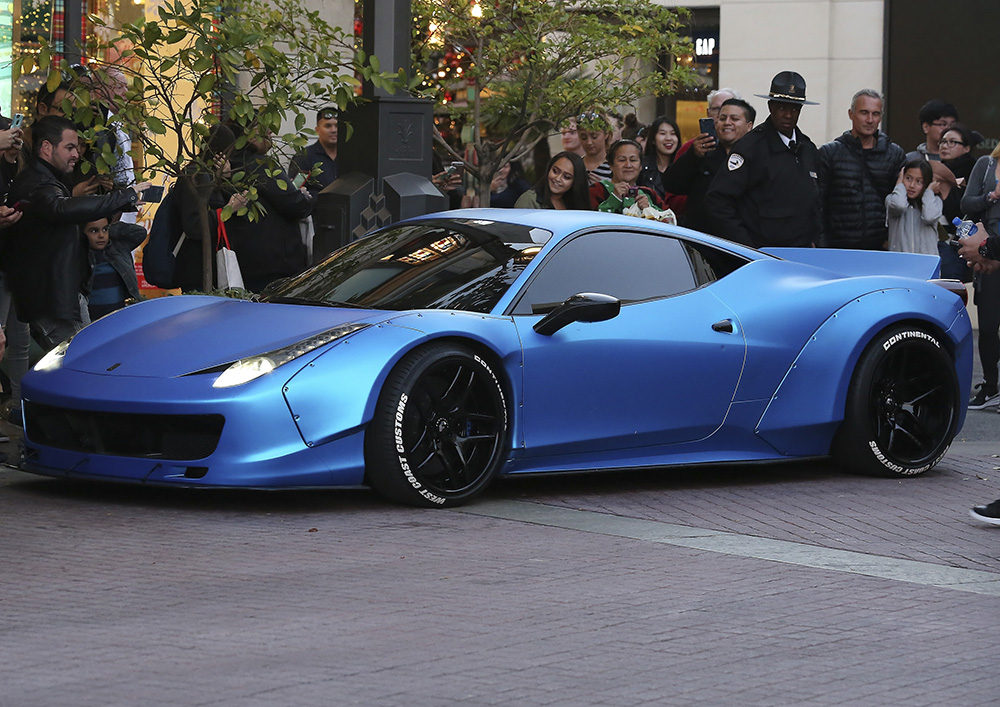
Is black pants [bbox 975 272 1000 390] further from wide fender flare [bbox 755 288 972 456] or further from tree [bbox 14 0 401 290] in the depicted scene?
tree [bbox 14 0 401 290]

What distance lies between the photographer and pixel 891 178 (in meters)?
13.2

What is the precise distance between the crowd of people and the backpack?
0.20ft

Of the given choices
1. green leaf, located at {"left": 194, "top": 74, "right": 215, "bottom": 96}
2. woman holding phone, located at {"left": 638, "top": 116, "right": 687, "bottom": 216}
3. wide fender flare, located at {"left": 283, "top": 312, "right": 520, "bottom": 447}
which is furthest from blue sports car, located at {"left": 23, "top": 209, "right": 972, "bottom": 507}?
woman holding phone, located at {"left": 638, "top": 116, "right": 687, "bottom": 216}

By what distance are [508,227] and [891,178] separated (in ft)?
18.2

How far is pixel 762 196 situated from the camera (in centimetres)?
1145

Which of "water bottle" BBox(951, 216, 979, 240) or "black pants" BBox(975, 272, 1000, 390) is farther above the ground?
"water bottle" BBox(951, 216, 979, 240)

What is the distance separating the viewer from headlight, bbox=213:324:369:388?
7.25 meters

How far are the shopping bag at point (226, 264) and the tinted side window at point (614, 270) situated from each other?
281 cm

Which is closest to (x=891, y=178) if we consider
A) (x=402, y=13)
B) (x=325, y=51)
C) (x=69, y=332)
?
(x=402, y=13)

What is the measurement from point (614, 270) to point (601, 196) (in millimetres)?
4654

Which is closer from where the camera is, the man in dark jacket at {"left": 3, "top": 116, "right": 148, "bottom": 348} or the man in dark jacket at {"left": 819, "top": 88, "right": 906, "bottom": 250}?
the man in dark jacket at {"left": 3, "top": 116, "right": 148, "bottom": 348}

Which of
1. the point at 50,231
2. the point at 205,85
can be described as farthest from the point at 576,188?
the point at 50,231

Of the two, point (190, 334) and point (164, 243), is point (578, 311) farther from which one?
point (164, 243)

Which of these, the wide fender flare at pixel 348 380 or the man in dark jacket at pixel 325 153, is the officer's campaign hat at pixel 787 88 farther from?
the wide fender flare at pixel 348 380
